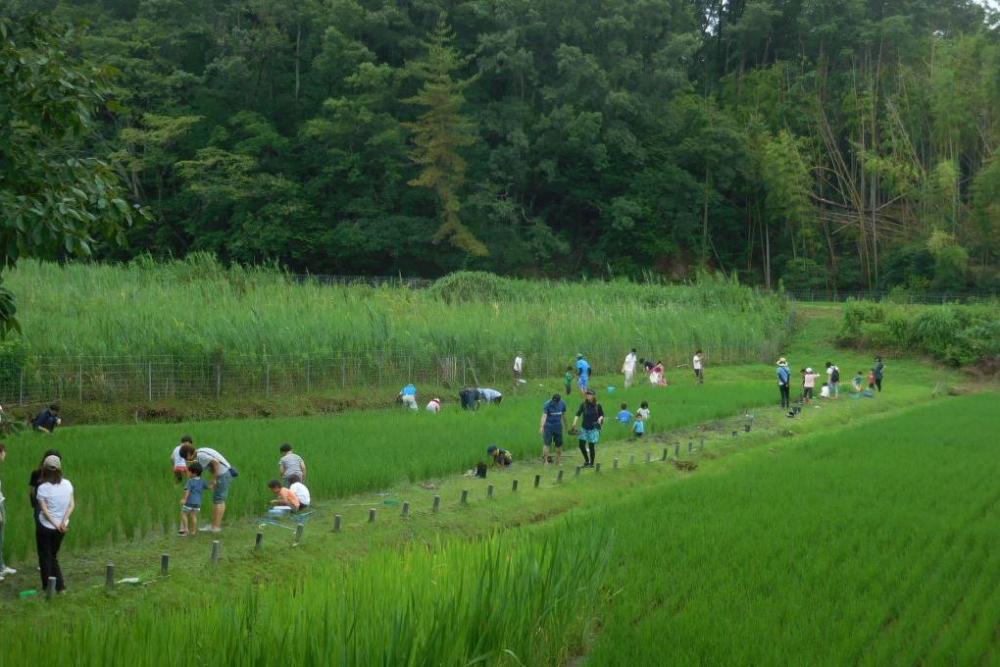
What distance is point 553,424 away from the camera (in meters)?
16.6

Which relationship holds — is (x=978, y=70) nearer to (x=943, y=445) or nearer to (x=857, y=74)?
(x=857, y=74)

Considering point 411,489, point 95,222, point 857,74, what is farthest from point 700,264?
point 95,222

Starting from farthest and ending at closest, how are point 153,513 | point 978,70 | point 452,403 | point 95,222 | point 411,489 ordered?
1. point 978,70
2. point 452,403
3. point 411,489
4. point 153,513
5. point 95,222

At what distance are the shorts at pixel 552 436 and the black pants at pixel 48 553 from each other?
8641 mm

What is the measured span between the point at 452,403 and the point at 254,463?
33.5 feet

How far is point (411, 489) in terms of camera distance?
1448 centimetres

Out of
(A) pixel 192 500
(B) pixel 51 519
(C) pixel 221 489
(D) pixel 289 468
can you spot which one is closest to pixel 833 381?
(D) pixel 289 468

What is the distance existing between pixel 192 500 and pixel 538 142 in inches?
1735

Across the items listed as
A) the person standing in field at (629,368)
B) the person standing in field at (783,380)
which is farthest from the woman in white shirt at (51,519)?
the person standing in field at (629,368)

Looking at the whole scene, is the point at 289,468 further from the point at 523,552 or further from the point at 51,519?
the point at 523,552

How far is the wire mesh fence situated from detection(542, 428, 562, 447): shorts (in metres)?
7.80

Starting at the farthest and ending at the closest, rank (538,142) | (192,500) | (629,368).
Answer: (538,142) < (629,368) < (192,500)

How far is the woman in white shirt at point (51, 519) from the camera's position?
9477 millimetres

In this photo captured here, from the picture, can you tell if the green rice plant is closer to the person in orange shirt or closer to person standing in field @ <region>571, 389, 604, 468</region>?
the person in orange shirt
